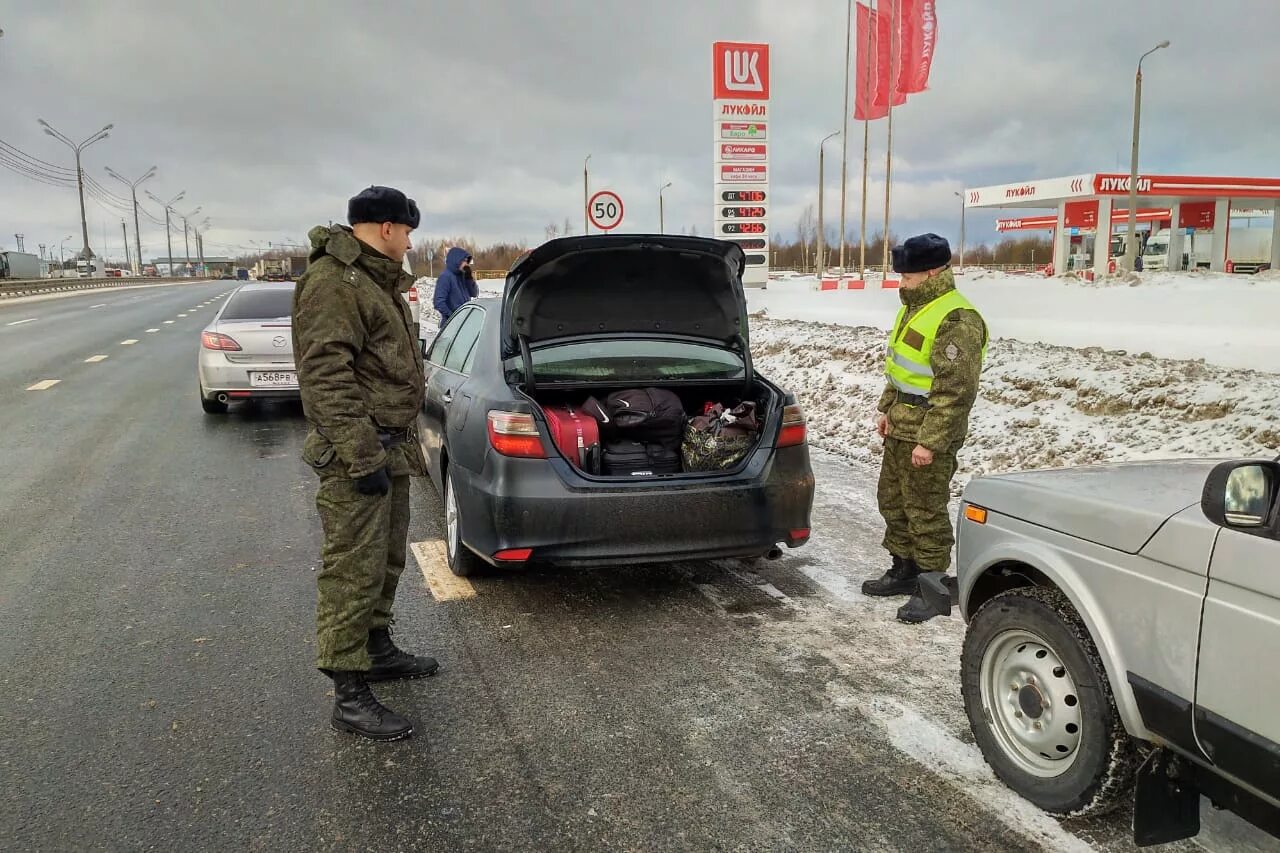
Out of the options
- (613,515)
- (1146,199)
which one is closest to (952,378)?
(613,515)

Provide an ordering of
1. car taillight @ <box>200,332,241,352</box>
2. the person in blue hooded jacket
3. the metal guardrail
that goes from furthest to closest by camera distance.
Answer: the metal guardrail < the person in blue hooded jacket < car taillight @ <box>200,332,241,352</box>

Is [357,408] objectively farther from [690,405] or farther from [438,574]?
[690,405]

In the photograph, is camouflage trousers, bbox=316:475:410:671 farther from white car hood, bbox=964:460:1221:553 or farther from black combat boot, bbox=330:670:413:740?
white car hood, bbox=964:460:1221:553

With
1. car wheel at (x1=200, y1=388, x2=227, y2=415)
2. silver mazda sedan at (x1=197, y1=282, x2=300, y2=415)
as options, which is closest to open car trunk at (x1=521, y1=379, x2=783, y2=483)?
silver mazda sedan at (x1=197, y1=282, x2=300, y2=415)

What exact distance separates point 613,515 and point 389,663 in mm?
1138

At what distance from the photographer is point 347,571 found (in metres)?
3.25

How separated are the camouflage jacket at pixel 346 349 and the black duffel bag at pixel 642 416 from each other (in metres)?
1.63

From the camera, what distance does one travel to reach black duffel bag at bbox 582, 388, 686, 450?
4.74 metres

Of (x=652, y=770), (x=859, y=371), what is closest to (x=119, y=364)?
(x=859, y=371)

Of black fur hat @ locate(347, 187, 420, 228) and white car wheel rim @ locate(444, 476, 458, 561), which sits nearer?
black fur hat @ locate(347, 187, 420, 228)

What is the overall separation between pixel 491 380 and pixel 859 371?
21.5ft

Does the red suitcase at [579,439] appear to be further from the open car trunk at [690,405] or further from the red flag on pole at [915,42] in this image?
the red flag on pole at [915,42]

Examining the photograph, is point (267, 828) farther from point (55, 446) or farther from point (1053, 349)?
point (1053, 349)

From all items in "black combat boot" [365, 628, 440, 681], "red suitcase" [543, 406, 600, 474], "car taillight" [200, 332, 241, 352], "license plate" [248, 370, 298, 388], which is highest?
"car taillight" [200, 332, 241, 352]
